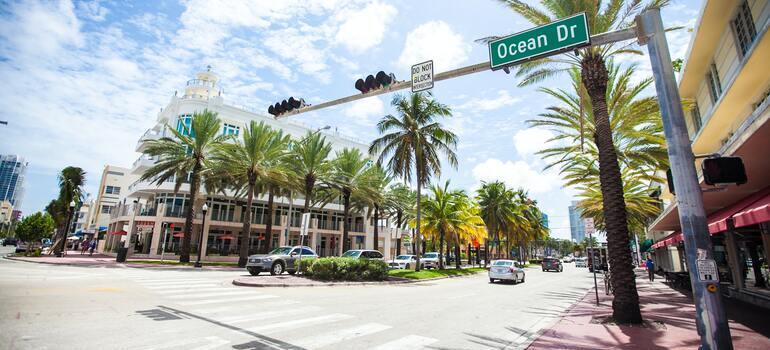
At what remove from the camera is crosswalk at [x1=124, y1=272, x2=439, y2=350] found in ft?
20.1

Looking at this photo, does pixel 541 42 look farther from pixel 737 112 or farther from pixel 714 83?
pixel 714 83

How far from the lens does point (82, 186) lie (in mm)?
43812

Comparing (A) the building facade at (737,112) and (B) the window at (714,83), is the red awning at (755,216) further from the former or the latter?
(B) the window at (714,83)

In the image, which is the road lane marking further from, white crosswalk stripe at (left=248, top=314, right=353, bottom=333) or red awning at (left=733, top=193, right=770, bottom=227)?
red awning at (left=733, top=193, right=770, bottom=227)

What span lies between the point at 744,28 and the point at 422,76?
13.8 m

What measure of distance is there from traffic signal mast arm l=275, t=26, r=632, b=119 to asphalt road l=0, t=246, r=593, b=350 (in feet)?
16.2

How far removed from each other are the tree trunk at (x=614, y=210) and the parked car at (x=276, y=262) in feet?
46.5

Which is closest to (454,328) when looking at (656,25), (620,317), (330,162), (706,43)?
(620,317)

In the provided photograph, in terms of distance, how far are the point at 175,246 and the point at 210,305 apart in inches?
1315

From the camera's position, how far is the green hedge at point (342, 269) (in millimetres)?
18594

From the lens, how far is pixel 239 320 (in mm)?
7848

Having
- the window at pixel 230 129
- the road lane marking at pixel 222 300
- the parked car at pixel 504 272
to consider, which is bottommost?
the road lane marking at pixel 222 300

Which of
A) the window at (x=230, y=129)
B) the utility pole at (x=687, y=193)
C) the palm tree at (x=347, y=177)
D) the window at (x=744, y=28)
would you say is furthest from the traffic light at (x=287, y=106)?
the window at (x=230, y=129)

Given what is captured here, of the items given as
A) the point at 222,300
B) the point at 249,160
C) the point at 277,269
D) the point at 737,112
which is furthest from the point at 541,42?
the point at 249,160
